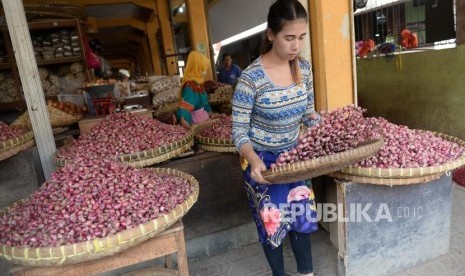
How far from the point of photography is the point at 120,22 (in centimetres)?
1277

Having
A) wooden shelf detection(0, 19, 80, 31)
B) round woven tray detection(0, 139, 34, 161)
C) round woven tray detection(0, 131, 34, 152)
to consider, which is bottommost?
round woven tray detection(0, 139, 34, 161)

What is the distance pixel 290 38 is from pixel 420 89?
3904 mm

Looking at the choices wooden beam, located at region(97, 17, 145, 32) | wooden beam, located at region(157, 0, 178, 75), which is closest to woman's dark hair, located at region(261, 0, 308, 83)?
wooden beam, located at region(157, 0, 178, 75)

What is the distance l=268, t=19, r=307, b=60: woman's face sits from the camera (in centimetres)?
160

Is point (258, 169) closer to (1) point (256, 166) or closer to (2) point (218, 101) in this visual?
(1) point (256, 166)

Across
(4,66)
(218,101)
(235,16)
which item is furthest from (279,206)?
(235,16)

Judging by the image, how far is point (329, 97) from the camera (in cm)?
280

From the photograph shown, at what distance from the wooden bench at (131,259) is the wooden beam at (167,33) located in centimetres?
878

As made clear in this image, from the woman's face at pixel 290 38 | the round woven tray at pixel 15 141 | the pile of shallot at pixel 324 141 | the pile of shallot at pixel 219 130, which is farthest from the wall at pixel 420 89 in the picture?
the round woven tray at pixel 15 141

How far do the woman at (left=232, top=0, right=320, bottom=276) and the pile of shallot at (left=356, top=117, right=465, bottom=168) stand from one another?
1.43ft

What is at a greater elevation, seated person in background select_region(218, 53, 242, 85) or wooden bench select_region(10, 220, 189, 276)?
seated person in background select_region(218, 53, 242, 85)

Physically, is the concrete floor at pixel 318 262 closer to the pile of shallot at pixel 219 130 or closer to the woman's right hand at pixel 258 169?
the pile of shallot at pixel 219 130

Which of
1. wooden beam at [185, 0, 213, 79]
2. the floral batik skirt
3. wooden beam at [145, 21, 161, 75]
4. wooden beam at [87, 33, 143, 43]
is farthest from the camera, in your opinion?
wooden beam at [87, 33, 143, 43]

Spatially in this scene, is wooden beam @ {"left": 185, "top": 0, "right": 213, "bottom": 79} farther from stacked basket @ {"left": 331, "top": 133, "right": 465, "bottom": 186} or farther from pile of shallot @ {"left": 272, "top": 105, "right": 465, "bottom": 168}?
stacked basket @ {"left": 331, "top": 133, "right": 465, "bottom": 186}
